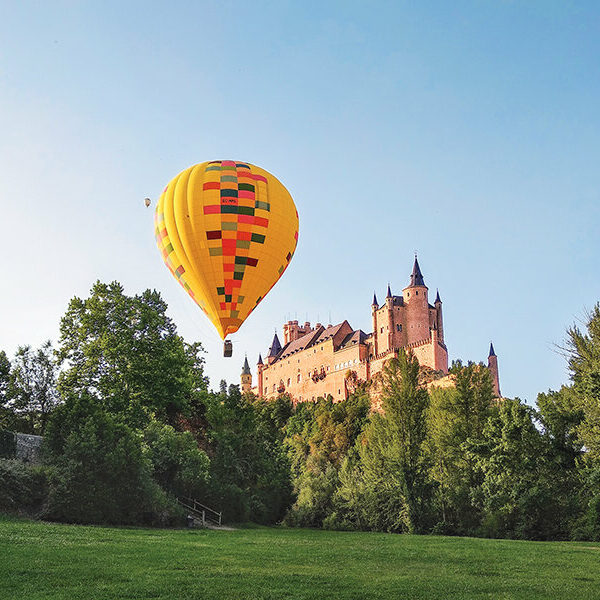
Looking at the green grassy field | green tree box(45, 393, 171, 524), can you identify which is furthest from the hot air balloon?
the green grassy field

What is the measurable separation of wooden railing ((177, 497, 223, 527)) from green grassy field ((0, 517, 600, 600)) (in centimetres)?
1123

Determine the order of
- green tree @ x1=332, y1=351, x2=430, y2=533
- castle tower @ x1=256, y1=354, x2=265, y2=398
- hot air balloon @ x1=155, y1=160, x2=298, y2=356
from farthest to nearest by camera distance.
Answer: castle tower @ x1=256, y1=354, x2=265, y2=398, green tree @ x1=332, y1=351, x2=430, y2=533, hot air balloon @ x1=155, y1=160, x2=298, y2=356

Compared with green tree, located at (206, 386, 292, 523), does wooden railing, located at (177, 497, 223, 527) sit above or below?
below

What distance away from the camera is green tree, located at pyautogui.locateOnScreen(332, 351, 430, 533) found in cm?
3475

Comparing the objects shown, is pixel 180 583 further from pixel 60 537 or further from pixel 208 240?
pixel 208 240

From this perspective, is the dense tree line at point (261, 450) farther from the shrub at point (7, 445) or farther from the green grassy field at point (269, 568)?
the green grassy field at point (269, 568)

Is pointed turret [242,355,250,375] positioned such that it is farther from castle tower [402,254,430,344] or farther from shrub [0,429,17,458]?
shrub [0,429,17,458]

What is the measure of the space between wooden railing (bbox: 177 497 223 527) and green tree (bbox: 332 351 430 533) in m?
8.05

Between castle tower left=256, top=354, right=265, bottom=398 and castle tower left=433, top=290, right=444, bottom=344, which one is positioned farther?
castle tower left=256, top=354, right=265, bottom=398

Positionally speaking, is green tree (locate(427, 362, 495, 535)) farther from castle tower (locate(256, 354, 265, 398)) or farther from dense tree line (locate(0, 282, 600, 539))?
castle tower (locate(256, 354, 265, 398))

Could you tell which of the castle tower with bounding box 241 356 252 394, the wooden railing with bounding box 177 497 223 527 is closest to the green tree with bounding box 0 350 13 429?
the wooden railing with bounding box 177 497 223 527

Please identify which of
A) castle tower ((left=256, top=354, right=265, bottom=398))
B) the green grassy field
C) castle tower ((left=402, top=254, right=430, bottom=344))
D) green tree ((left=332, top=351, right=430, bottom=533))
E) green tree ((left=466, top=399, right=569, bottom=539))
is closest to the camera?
the green grassy field

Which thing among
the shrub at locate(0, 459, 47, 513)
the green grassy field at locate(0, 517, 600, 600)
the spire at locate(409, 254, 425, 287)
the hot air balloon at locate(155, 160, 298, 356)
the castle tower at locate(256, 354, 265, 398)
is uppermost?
the spire at locate(409, 254, 425, 287)

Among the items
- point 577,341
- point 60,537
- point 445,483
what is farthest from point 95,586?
point 445,483
